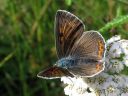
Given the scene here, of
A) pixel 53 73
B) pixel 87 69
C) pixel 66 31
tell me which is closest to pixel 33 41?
pixel 66 31

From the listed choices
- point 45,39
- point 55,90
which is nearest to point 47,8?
point 45,39

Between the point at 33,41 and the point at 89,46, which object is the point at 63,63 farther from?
the point at 33,41

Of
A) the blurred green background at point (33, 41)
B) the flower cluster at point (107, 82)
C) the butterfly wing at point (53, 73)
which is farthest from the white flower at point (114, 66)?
the blurred green background at point (33, 41)

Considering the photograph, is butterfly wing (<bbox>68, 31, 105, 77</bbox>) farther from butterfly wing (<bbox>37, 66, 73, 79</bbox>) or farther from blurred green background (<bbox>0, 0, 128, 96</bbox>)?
blurred green background (<bbox>0, 0, 128, 96</bbox>)

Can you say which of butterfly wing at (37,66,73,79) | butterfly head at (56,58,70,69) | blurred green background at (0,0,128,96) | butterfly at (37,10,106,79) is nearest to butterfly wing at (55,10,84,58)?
butterfly at (37,10,106,79)

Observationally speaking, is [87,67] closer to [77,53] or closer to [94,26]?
[77,53]

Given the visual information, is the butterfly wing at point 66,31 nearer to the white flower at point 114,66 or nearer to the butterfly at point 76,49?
the butterfly at point 76,49
